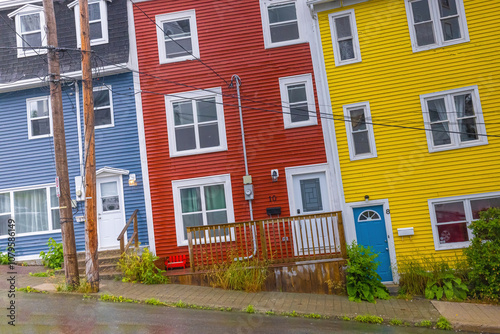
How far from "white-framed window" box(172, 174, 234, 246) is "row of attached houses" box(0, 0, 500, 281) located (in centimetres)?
4

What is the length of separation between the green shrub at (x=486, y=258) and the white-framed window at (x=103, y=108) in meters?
11.1

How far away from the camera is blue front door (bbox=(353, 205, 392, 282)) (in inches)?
466

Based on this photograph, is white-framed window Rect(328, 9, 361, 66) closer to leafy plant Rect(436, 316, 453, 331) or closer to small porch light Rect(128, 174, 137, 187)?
small porch light Rect(128, 174, 137, 187)

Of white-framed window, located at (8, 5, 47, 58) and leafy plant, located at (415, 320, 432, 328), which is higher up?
white-framed window, located at (8, 5, 47, 58)

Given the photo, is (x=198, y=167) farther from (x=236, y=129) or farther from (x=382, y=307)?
(x=382, y=307)

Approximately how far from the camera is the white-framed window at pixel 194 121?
523 inches

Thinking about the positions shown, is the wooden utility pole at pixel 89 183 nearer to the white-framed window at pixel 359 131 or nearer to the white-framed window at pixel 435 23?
the white-framed window at pixel 359 131

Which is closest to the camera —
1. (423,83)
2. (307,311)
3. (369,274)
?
(307,311)

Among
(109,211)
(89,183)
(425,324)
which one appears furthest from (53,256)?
(425,324)

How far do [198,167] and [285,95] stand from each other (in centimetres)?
357

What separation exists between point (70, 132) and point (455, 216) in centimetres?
1222

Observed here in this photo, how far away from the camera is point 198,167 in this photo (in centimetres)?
1316

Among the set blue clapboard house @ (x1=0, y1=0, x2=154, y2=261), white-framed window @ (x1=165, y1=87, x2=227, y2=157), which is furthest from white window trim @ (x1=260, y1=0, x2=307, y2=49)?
blue clapboard house @ (x1=0, y1=0, x2=154, y2=261)

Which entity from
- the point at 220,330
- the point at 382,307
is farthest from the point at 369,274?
the point at 220,330
